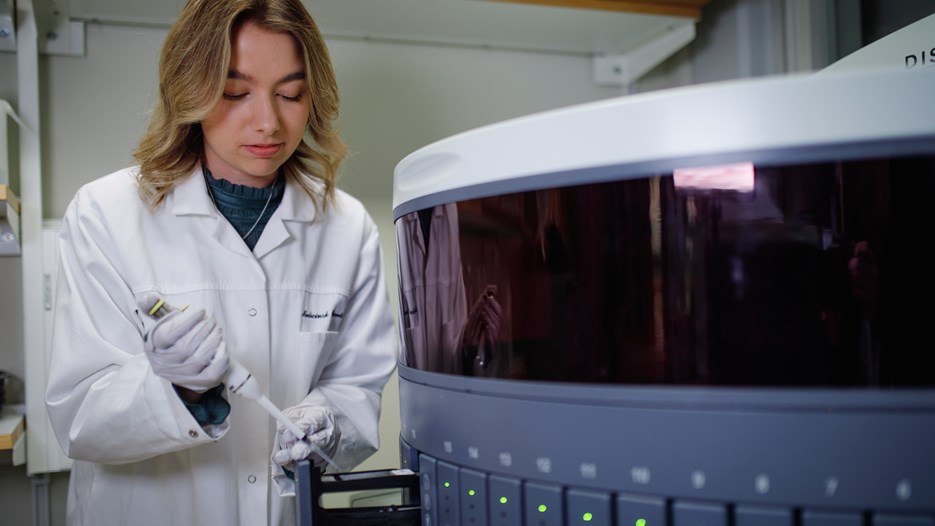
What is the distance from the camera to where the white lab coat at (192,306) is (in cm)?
81

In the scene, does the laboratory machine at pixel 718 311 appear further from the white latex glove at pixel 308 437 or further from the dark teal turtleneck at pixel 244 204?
the dark teal turtleneck at pixel 244 204

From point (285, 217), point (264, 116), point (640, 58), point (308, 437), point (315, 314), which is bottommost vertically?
point (308, 437)

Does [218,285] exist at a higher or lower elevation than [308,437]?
higher

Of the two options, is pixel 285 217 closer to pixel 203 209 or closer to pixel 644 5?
pixel 203 209

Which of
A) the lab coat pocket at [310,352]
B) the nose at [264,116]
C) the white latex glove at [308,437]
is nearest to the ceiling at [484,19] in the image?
the nose at [264,116]

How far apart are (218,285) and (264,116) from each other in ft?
0.71

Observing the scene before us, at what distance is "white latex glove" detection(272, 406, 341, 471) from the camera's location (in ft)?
2.19

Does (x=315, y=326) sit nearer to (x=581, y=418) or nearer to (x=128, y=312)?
(x=128, y=312)

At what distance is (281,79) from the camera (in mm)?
852

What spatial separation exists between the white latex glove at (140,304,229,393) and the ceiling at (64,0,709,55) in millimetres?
758

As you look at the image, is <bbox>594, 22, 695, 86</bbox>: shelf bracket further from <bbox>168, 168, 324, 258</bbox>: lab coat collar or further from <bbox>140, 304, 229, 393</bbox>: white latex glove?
<bbox>140, 304, 229, 393</bbox>: white latex glove

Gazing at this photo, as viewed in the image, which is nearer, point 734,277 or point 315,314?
point 734,277

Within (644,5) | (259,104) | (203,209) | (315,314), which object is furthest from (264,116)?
(644,5)

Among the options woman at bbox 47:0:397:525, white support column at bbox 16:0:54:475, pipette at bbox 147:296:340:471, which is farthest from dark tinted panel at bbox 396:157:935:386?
white support column at bbox 16:0:54:475
